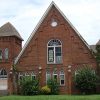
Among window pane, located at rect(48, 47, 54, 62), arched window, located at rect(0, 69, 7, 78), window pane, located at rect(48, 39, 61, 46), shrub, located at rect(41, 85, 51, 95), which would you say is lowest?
shrub, located at rect(41, 85, 51, 95)

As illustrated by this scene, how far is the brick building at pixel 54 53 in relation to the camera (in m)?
48.7

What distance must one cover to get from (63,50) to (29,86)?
6732 mm

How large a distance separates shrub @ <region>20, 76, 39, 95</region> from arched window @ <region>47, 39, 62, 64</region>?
3.72m

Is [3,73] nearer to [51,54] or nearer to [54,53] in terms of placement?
[51,54]

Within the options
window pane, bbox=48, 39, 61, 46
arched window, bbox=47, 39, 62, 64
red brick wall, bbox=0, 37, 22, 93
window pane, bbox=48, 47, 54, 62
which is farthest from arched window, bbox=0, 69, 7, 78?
window pane, bbox=48, 39, 61, 46

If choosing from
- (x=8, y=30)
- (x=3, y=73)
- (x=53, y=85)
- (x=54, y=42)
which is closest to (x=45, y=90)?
(x=53, y=85)

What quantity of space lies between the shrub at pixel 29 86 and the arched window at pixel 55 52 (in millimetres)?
3718

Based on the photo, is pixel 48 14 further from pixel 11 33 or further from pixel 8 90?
pixel 8 90

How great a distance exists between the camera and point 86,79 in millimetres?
45875

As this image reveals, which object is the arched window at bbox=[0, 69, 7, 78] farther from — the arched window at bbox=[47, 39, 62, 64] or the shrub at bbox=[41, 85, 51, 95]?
the shrub at bbox=[41, 85, 51, 95]

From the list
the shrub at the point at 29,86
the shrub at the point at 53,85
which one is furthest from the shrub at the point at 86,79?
the shrub at the point at 29,86

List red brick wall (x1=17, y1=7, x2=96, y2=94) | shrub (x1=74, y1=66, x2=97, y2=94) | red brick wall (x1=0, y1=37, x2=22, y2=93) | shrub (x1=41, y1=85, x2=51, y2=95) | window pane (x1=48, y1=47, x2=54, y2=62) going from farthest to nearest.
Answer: red brick wall (x1=0, y1=37, x2=22, y2=93) < window pane (x1=48, y1=47, x2=54, y2=62) < red brick wall (x1=17, y1=7, x2=96, y2=94) < shrub (x1=41, y1=85, x2=51, y2=95) < shrub (x1=74, y1=66, x2=97, y2=94)

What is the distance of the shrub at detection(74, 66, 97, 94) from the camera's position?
46.0 m

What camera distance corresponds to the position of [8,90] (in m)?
50.9
